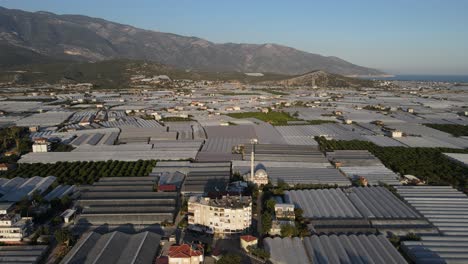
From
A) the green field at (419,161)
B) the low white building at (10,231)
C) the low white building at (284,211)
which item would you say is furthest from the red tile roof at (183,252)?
the green field at (419,161)

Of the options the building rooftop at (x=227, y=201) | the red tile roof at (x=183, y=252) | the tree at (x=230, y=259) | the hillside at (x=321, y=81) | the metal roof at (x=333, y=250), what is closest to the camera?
the tree at (x=230, y=259)

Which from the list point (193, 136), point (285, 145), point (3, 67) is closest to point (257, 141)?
point (285, 145)

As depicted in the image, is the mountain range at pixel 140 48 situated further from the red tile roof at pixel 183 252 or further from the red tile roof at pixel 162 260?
the red tile roof at pixel 183 252

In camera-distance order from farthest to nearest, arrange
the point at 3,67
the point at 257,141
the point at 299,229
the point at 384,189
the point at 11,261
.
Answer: the point at 3,67, the point at 257,141, the point at 384,189, the point at 299,229, the point at 11,261

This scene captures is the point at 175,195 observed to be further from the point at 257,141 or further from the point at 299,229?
the point at 257,141

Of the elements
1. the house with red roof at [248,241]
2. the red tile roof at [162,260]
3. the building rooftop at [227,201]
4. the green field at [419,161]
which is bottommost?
the red tile roof at [162,260]

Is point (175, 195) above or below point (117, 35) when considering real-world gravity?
below

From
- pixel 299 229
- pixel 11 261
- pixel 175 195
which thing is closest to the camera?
pixel 11 261

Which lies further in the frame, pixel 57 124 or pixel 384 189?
pixel 57 124
